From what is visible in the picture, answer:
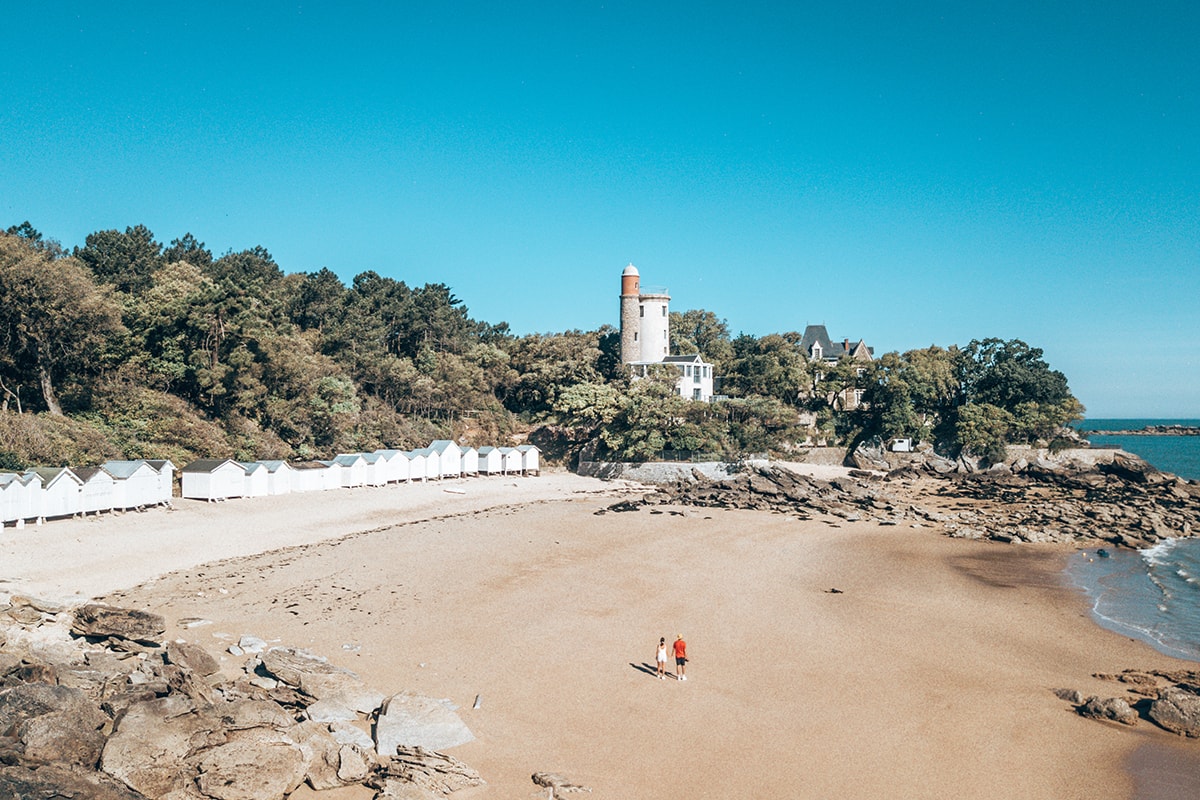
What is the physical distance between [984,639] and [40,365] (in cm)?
4134

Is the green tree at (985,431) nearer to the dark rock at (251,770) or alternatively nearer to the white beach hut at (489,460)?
the white beach hut at (489,460)

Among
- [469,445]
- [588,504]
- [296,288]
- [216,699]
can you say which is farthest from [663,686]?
[296,288]

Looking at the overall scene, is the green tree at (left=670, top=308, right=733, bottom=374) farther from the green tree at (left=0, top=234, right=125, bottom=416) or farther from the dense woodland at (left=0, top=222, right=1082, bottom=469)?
the green tree at (left=0, top=234, right=125, bottom=416)

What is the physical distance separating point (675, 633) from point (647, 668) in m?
2.43

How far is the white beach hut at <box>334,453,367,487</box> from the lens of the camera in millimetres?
40594

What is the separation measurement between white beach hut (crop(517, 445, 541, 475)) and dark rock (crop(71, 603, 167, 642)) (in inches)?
1403

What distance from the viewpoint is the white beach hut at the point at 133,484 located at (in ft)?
95.1

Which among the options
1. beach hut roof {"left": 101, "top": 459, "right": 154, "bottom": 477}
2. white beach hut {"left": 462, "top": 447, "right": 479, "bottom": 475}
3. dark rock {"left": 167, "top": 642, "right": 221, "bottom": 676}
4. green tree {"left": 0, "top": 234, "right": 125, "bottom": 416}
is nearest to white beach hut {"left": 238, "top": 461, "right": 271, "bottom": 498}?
beach hut roof {"left": 101, "top": 459, "right": 154, "bottom": 477}

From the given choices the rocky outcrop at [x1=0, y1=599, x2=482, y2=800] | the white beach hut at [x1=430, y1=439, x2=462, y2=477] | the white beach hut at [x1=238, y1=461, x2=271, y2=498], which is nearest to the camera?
the rocky outcrop at [x1=0, y1=599, x2=482, y2=800]

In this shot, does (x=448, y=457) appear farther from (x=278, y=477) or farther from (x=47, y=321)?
(x=47, y=321)

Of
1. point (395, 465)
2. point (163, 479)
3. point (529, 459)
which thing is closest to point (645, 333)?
point (529, 459)

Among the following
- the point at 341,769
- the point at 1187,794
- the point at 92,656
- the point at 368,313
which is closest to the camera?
the point at 341,769

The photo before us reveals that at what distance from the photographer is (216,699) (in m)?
12.3

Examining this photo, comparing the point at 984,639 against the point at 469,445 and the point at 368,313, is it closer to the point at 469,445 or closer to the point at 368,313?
the point at 469,445
